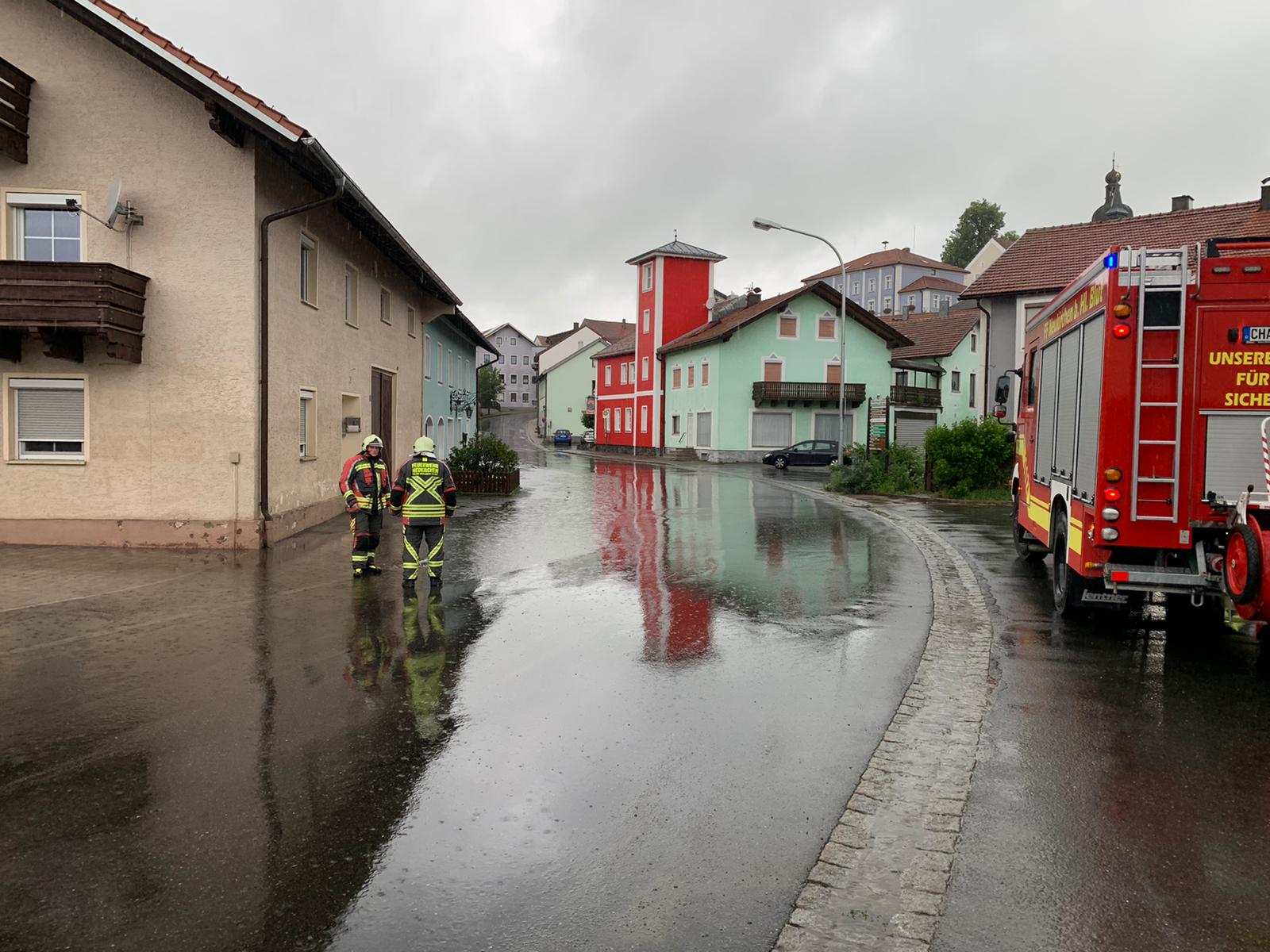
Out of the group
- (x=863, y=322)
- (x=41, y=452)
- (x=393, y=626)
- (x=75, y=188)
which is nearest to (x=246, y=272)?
(x=75, y=188)

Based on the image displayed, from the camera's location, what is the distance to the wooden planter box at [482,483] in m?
23.5

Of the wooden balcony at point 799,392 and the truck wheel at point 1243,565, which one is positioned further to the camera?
the wooden balcony at point 799,392

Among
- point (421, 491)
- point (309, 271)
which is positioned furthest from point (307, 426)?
point (421, 491)

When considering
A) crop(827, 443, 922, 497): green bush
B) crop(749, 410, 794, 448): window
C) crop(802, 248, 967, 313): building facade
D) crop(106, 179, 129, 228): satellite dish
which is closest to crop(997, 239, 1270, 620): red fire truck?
crop(106, 179, 129, 228): satellite dish

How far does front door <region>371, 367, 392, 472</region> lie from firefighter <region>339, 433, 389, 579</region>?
9656 mm

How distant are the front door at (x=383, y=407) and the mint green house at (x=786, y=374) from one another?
88.7ft

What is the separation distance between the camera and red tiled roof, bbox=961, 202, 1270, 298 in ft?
90.8

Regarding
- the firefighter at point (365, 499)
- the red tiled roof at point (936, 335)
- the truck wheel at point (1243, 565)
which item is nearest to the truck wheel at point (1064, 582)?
the truck wheel at point (1243, 565)

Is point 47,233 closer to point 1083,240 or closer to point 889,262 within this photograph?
point 1083,240

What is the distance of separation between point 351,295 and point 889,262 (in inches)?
3725

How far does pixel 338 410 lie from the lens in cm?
1784

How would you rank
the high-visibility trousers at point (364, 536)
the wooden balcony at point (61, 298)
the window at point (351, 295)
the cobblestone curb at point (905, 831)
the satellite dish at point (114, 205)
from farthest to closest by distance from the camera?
1. the window at point (351, 295)
2. the satellite dish at point (114, 205)
3. the wooden balcony at point (61, 298)
4. the high-visibility trousers at point (364, 536)
5. the cobblestone curb at point (905, 831)

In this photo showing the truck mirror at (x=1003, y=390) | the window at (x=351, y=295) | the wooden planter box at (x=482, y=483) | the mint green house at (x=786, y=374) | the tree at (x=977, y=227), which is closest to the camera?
the truck mirror at (x=1003, y=390)

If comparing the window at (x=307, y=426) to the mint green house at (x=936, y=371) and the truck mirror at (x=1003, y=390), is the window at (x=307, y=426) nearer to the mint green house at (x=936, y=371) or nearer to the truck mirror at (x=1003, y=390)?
the truck mirror at (x=1003, y=390)
